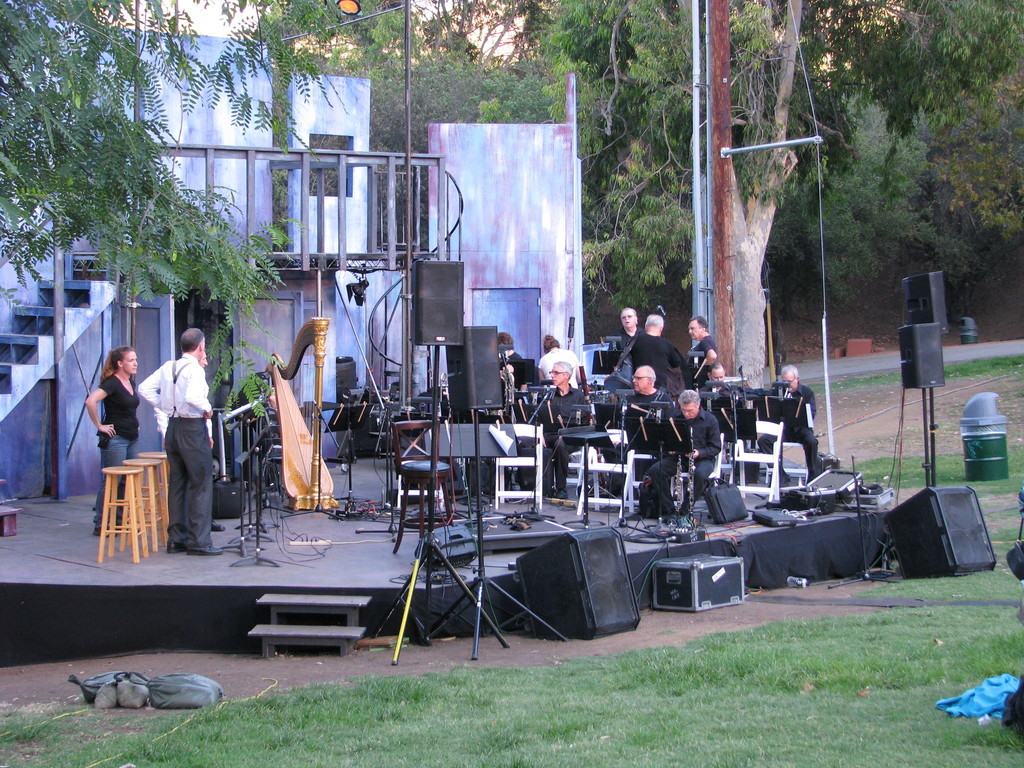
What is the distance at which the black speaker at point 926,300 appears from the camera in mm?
9727

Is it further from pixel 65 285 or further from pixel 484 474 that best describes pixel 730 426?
pixel 65 285

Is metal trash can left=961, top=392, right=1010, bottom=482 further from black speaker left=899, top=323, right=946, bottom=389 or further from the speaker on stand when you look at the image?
black speaker left=899, top=323, right=946, bottom=389

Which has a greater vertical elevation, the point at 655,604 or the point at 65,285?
the point at 65,285

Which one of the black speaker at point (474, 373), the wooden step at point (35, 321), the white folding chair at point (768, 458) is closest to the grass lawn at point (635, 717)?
the black speaker at point (474, 373)

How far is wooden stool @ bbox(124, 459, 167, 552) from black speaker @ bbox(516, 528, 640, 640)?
3.12 m

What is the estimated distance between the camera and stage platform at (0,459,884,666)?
24.0 feet

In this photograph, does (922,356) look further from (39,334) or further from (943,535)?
(39,334)

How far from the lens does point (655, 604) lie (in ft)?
27.8

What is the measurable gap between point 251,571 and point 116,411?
7.85ft

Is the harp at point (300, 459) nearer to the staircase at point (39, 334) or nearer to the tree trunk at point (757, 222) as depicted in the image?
the staircase at point (39, 334)

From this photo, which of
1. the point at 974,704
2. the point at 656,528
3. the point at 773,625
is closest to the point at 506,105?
the point at 656,528

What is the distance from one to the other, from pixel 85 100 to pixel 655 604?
583cm

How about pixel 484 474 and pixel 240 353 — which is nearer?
pixel 240 353

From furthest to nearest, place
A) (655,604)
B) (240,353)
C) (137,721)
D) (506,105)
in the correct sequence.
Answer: (506,105) → (655,604) → (137,721) → (240,353)
